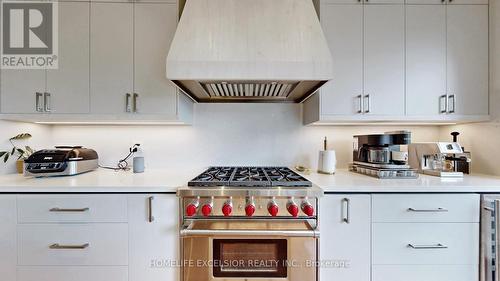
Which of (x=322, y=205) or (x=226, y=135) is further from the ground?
(x=226, y=135)

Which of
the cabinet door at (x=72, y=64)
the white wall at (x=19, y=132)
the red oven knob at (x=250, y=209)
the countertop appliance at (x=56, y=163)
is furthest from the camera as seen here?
the white wall at (x=19, y=132)

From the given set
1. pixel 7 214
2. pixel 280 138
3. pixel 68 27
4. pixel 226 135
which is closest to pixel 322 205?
pixel 280 138

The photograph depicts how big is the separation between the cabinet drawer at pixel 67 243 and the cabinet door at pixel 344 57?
1.56 m

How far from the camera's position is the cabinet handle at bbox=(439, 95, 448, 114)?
1.69 m

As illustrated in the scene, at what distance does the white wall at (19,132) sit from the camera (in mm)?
1770

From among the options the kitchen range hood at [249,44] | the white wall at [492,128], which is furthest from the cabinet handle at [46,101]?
the white wall at [492,128]

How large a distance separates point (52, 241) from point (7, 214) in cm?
29

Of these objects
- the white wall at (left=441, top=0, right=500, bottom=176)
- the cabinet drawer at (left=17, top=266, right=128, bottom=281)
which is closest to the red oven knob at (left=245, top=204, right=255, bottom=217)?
the cabinet drawer at (left=17, top=266, right=128, bottom=281)

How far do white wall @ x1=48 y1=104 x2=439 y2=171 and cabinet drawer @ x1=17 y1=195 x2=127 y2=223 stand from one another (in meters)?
0.77

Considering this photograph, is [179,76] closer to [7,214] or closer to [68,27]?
[68,27]

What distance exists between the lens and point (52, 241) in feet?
4.33

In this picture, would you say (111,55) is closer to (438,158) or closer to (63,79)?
(63,79)

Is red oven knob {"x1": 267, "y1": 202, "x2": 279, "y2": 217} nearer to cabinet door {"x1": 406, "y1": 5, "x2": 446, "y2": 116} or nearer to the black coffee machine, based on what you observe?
the black coffee machine

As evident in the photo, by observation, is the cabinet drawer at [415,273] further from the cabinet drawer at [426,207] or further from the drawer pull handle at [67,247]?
the drawer pull handle at [67,247]
